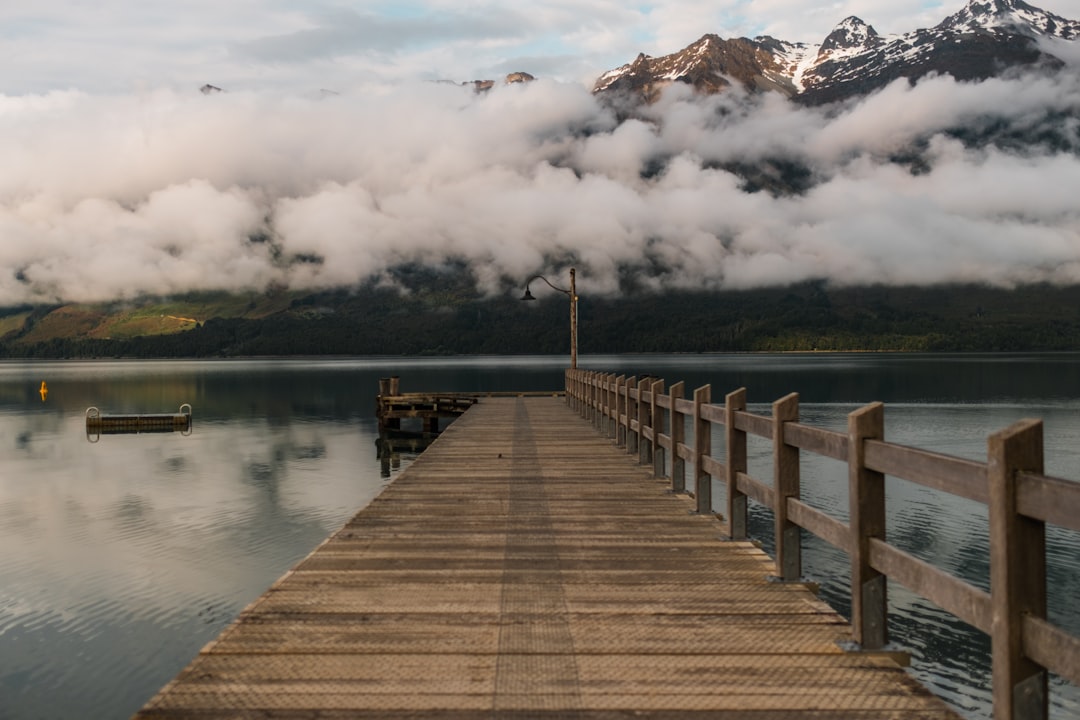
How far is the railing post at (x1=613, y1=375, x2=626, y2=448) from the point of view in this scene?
18953 millimetres

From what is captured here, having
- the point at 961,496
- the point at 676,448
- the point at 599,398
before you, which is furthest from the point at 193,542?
the point at 961,496

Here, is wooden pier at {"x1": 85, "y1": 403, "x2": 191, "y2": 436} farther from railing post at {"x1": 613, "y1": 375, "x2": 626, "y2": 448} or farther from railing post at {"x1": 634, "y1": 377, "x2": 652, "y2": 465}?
railing post at {"x1": 634, "y1": 377, "x2": 652, "y2": 465}

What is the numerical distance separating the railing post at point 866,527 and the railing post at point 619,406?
12.9m

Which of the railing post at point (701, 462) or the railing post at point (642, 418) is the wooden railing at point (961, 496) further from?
the railing post at point (642, 418)

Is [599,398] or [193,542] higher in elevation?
[599,398]

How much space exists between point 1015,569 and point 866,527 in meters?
1.69

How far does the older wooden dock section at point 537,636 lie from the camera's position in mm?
4641

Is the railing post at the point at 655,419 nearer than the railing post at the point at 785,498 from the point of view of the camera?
No

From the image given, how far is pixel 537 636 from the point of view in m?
5.79

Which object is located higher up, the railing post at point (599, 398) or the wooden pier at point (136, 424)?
the railing post at point (599, 398)

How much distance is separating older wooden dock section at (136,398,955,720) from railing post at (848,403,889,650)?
0.72 ft

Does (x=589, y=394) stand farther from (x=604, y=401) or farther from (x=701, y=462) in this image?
(x=701, y=462)

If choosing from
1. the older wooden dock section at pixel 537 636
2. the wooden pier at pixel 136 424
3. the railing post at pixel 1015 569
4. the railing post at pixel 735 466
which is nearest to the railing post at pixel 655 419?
the older wooden dock section at pixel 537 636

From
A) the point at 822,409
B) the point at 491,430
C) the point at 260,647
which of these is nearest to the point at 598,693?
the point at 260,647
